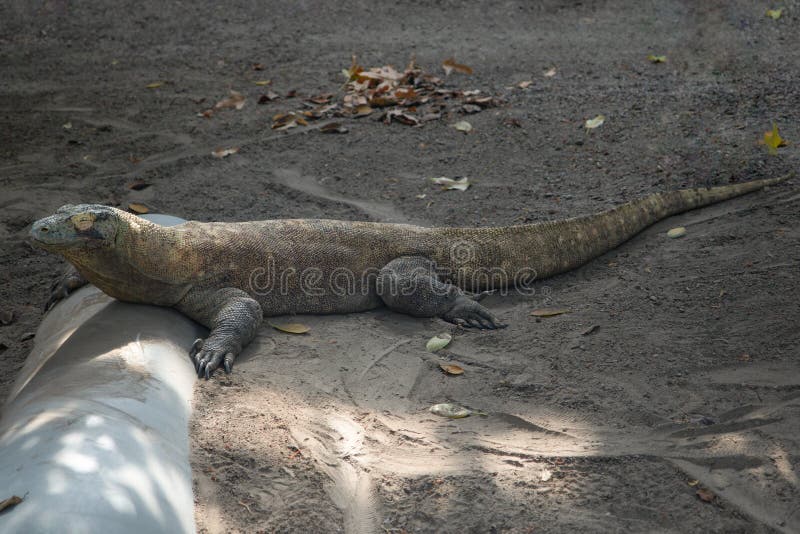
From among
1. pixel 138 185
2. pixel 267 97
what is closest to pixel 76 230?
pixel 138 185

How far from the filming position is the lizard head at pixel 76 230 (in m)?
3.70

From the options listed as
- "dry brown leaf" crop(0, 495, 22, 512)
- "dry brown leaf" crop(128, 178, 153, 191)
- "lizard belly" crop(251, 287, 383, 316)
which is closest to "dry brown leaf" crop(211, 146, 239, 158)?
"dry brown leaf" crop(128, 178, 153, 191)

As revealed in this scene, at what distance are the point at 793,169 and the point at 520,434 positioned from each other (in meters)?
3.27

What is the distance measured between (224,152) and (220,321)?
3.20 metres

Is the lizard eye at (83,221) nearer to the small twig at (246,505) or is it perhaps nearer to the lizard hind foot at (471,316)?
the small twig at (246,505)

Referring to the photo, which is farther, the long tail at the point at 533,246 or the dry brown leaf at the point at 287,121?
the dry brown leaf at the point at 287,121

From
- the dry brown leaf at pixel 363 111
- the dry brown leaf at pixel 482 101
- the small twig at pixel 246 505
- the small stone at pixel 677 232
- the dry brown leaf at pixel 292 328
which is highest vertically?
the dry brown leaf at pixel 482 101

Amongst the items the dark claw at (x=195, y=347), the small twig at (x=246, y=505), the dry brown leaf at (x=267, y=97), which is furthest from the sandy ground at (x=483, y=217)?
the dark claw at (x=195, y=347)

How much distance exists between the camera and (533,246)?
4914 mm

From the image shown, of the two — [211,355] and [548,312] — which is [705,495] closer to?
[548,312]

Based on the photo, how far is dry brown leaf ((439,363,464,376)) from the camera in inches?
149

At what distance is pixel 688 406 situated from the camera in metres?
3.21

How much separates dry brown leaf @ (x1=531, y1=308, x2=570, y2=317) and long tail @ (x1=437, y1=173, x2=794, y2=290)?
533mm

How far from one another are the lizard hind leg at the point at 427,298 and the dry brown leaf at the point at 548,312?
0.23 m
